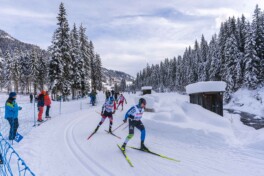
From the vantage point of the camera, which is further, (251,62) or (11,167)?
(251,62)

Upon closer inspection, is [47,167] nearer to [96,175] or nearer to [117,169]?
[96,175]

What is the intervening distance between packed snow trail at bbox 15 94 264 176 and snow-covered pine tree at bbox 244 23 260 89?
31.2m

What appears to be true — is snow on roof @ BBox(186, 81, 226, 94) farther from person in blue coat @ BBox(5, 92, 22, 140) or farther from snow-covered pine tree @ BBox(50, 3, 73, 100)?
snow-covered pine tree @ BBox(50, 3, 73, 100)

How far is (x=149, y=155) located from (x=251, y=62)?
37.1 metres

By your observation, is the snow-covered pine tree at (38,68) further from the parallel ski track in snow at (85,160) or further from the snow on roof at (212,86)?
the parallel ski track in snow at (85,160)

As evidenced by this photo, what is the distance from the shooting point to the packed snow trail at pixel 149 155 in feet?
20.9

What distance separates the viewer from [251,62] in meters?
38.1

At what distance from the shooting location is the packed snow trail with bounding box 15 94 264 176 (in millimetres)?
6375

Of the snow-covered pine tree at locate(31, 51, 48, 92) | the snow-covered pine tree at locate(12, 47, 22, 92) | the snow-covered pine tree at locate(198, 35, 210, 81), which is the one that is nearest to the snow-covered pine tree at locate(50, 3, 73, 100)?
the snow-covered pine tree at locate(31, 51, 48, 92)

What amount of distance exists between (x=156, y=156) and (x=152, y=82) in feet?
371

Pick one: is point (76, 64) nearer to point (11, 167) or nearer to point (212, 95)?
point (212, 95)

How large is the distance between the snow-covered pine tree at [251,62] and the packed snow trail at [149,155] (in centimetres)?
3116

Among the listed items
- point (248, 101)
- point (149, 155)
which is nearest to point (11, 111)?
point (149, 155)

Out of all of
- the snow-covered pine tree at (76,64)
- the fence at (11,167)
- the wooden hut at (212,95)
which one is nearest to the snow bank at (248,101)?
the wooden hut at (212,95)
